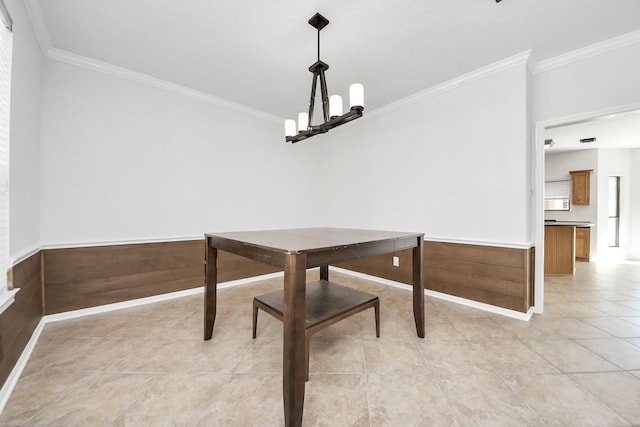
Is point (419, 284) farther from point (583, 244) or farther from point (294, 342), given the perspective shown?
point (583, 244)

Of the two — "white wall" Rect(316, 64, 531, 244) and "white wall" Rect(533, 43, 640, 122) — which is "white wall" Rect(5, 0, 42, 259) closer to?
"white wall" Rect(316, 64, 531, 244)

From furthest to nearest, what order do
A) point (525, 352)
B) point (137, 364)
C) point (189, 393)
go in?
1. point (525, 352)
2. point (137, 364)
3. point (189, 393)

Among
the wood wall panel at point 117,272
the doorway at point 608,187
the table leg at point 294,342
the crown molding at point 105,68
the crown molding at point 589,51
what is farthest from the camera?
the doorway at point 608,187

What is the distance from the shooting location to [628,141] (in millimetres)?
4867

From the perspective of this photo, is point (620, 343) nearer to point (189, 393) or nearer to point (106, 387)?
point (189, 393)

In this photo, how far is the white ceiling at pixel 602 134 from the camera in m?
3.91

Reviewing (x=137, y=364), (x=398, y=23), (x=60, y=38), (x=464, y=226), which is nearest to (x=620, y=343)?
(x=464, y=226)

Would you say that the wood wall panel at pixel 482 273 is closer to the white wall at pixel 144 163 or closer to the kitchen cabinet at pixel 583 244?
the white wall at pixel 144 163

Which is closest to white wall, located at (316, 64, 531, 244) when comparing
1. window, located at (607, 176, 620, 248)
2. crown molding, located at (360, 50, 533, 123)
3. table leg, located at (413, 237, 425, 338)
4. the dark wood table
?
crown molding, located at (360, 50, 533, 123)

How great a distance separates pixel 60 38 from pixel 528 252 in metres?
4.64

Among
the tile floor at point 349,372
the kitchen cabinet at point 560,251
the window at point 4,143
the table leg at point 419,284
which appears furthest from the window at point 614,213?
the window at point 4,143

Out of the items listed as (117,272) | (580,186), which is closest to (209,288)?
(117,272)

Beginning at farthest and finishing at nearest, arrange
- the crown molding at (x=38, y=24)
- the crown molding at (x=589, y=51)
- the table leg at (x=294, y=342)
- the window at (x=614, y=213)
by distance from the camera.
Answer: the window at (x=614, y=213) → the crown molding at (x=589, y=51) → the crown molding at (x=38, y=24) → the table leg at (x=294, y=342)

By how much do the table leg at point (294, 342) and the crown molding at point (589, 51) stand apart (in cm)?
311
